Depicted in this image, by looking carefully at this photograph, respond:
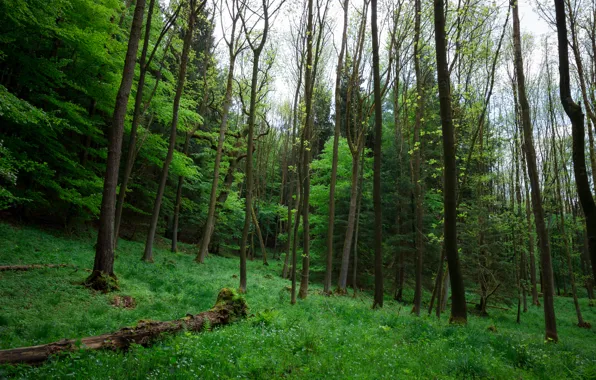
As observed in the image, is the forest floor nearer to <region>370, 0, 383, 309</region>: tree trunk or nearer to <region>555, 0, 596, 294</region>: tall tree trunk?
<region>370, 0, 383, 309</region>: tree trunk

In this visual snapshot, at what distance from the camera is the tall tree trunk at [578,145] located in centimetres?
495

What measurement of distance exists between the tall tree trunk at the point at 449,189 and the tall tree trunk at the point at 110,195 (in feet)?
27.4

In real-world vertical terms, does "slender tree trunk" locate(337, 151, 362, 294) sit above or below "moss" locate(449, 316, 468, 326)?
above

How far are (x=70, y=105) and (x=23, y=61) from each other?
1980 millimetres

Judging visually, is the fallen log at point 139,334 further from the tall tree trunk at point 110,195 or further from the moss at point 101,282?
the tall tree trunk at point 110,195

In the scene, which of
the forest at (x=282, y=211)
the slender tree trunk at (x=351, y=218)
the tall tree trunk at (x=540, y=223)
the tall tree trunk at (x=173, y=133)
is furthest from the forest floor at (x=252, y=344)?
the slender tree trunk at (x=351, y=218)

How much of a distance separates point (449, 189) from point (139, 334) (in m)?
6.85

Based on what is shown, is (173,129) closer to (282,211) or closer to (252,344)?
(252,344)

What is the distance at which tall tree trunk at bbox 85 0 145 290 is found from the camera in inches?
333

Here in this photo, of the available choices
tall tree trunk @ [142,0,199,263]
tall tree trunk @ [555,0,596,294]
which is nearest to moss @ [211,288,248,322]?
tall tree trunk @ [555,0,596,294]

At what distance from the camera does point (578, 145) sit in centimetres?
529

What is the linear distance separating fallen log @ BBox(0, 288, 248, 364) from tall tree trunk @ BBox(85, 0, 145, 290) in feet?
11.6

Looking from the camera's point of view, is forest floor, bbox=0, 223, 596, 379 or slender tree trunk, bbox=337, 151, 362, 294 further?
slender tree trunk, bbox=337, 151, 362, 294

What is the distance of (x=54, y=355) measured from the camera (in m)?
3.92
